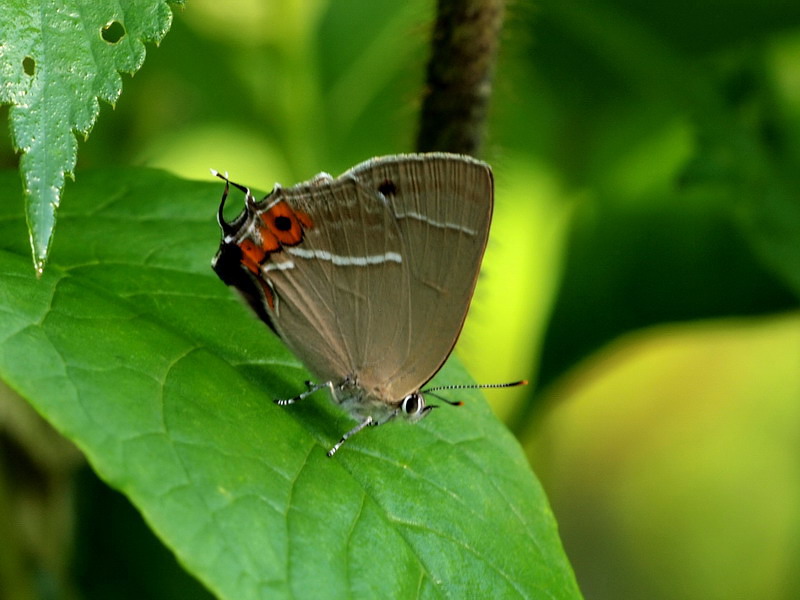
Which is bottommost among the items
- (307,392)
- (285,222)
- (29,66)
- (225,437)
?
(307,392)

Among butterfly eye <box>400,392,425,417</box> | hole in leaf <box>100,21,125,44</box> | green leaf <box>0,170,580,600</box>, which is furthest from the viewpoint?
butterfly eye <box>400,392,425,417</box>

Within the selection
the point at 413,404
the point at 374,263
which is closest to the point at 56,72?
the point at 374,263

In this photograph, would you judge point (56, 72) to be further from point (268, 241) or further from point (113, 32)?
point (268, 241)

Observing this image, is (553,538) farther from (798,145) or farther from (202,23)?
(202,23)

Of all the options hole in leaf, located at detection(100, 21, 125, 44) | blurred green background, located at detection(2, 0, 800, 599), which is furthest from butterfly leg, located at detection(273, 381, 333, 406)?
hole in leaf, located at detection(100, 21, 125, 44)

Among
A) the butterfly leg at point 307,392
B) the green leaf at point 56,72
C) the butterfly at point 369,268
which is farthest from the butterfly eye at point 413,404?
the green leaf at point 56,72

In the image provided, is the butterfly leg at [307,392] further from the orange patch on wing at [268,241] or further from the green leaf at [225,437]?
the orange patch on wing at [268,241]

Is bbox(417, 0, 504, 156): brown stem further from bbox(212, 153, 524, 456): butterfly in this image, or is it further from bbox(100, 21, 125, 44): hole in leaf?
bbox(100, 21, 125, 44): hole in leaf
